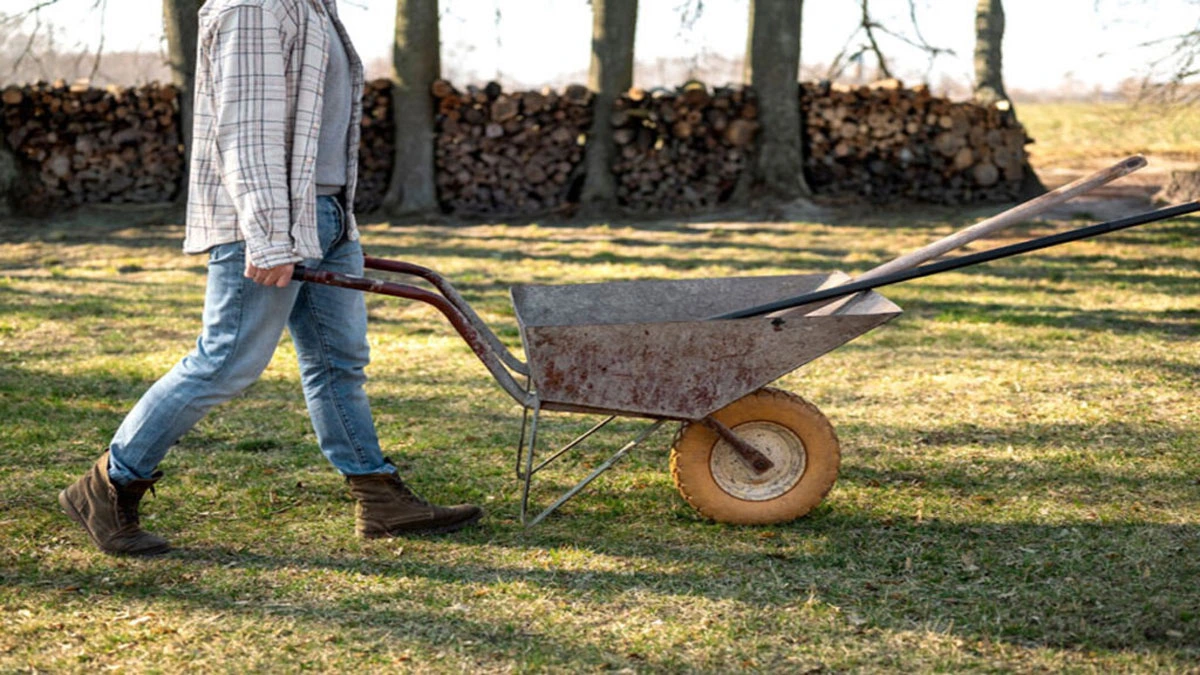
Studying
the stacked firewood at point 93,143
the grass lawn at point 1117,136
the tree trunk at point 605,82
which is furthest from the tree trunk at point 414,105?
the grass lawn at point 1117,136

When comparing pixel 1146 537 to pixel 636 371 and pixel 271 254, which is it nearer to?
pixel 636 371

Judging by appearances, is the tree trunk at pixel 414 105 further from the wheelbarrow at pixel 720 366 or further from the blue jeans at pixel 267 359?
the blue jeans at pixel 267 359

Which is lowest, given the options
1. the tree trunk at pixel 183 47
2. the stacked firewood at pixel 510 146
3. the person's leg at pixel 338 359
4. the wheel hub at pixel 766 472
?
the wheel hub at pixel 766 472

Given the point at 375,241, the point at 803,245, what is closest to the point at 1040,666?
the point at 803,245

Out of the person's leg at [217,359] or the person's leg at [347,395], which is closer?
the person's leg at [217,359]

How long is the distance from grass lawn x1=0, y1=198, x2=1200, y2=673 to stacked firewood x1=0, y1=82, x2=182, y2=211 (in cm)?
607

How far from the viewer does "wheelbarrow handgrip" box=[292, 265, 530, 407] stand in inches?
117

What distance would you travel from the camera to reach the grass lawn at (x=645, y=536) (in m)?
2.72

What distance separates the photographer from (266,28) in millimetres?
2857

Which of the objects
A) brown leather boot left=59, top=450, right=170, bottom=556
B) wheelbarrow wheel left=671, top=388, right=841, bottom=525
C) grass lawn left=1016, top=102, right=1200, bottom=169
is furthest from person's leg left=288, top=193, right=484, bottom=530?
grass lawn left=1016, top=102, right=1200, bottom=169

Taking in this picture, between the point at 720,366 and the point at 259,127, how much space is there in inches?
52.9

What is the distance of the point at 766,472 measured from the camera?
347 cm

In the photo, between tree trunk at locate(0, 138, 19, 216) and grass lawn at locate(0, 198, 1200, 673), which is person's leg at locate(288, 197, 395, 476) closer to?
grass lawn at locate(0, 198, 1200, 673)

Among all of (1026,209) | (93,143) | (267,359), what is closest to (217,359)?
(267,359)
